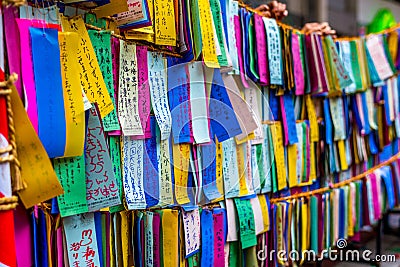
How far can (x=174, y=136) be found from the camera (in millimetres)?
1174

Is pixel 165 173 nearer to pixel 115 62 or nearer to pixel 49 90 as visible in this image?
pixel 115 62

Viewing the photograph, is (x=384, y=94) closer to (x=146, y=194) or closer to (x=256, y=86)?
(x=256, y=86)

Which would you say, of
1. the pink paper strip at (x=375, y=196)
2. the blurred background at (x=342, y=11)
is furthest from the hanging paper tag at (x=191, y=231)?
the blurred background at (x=342, y=11)

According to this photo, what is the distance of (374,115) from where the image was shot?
2.32 m

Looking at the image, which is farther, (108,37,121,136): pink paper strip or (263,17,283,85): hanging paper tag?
(263,17,283,85): hanging paper tag

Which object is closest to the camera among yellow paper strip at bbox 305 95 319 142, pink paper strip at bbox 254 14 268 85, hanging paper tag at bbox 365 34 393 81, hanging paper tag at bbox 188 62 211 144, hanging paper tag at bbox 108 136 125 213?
hanging paper tag at bbox 108 136 125 213

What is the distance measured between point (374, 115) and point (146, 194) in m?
1.58

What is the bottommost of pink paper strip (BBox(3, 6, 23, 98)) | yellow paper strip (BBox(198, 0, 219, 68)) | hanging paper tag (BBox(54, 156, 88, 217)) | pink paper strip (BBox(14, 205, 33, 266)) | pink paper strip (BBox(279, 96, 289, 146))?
pink paper strip (BBox(14, 205, 33, 266))

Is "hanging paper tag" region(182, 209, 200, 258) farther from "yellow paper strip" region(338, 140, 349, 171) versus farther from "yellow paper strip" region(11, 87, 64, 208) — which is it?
"yellow paper strip" region(338, 140, 349, 171)

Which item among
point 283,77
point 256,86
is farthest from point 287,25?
point 256,86

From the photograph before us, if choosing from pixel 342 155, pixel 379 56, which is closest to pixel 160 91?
pixel 342 155

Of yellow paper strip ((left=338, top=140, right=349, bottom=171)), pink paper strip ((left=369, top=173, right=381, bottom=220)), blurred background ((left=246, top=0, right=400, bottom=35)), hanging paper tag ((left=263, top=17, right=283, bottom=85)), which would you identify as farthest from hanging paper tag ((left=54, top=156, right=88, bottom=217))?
blurred background ((left=246, top=0, right=400, bottom=35))

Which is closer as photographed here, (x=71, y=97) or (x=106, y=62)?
(x=71, y=97)

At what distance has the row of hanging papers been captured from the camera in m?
0.84
